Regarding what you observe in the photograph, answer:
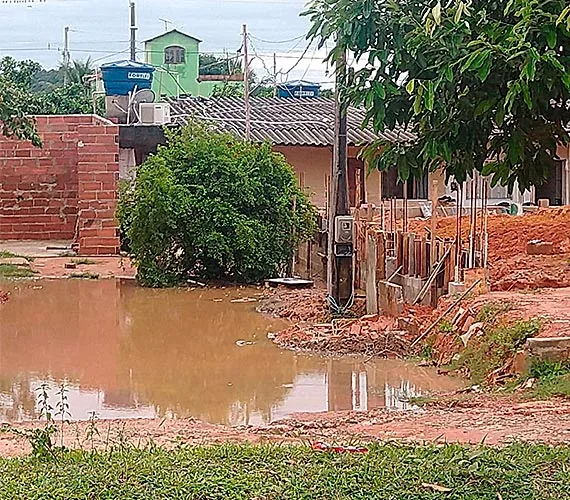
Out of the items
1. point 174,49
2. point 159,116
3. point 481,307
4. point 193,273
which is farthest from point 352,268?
point 174,49

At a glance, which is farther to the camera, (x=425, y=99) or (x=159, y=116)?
(x=159, y=116)

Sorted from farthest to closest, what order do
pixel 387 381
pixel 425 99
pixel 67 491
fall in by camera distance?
pixel 387 381 < pixel 67 491 < pixel 425 99

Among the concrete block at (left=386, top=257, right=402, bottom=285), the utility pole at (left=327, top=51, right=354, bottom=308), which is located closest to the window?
the utility pole at (left=327, top=51, right=354, bottom=308)

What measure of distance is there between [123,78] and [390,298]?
52.4ft

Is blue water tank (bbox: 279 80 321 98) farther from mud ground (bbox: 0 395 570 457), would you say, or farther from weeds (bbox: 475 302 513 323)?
mud ground (bbox: 0 395 570 457)

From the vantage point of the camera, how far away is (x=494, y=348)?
10.8m

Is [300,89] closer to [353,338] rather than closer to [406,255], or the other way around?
[406,255]

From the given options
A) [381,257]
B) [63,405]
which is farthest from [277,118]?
[63,405]

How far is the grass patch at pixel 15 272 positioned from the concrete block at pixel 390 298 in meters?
7.59

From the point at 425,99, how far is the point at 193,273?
Answer: 49.1 feet

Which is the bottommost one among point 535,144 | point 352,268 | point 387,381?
point 387,381

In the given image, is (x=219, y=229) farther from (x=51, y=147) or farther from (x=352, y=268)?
(x=51, y=147)

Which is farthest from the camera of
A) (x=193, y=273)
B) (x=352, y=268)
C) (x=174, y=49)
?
(x=174, y=49)

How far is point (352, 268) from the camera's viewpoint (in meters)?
14.9
